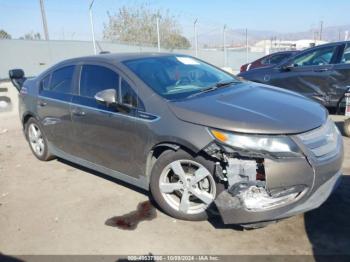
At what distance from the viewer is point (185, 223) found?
3.51 meters

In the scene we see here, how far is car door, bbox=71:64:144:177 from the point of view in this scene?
377 cm

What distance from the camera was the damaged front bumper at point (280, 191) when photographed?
293 cm

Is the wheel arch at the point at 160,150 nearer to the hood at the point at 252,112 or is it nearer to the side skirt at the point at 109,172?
the side skirt at the point at 109,172

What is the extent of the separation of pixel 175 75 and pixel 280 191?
178cm

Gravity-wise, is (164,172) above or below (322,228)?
above

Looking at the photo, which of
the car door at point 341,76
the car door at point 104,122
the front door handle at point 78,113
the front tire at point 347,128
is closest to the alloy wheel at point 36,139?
the car door at point 104,122

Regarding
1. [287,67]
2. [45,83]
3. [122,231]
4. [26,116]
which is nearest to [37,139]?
[26,116]

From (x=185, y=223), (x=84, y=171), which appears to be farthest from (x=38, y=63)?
(x=185, y=223)

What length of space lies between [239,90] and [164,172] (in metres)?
1.24

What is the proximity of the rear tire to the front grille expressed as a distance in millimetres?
3770

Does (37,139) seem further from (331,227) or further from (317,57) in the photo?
(317,57)

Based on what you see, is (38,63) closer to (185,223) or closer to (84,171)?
(84,171)

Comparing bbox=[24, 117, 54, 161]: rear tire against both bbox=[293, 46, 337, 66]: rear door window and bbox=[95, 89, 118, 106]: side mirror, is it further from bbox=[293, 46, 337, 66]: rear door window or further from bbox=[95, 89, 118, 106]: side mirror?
bbox=[293, 46, 337, 66]: rear door window

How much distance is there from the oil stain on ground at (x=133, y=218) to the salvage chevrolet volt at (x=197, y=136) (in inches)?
8.8
